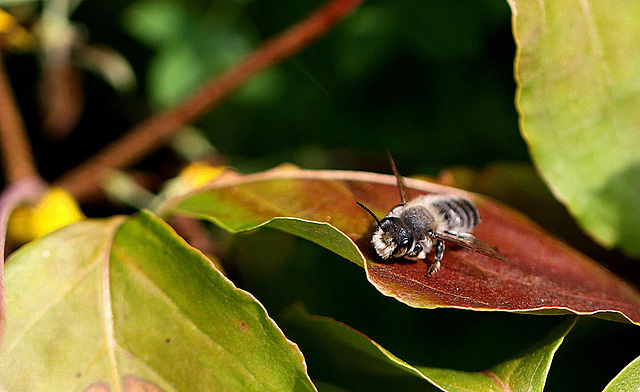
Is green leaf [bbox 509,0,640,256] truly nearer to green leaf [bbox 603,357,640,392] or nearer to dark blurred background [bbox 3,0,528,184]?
green leaf [bbox 603,357,640,392]

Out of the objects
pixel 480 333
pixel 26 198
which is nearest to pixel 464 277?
pixel 480 333

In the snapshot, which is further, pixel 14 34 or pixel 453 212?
pixel 14 34

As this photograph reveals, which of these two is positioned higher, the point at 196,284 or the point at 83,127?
the point at 196,284

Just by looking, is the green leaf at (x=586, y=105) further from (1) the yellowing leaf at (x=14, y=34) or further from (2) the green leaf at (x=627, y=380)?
(1) the yellowing leaf at (x=14, y=34)

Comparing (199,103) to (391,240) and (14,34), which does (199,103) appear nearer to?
(14,34)

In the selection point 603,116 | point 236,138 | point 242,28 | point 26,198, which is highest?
point 603,116

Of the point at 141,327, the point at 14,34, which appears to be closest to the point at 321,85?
the point at 14,34

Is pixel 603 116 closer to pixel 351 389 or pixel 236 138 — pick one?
pixel 351 389
